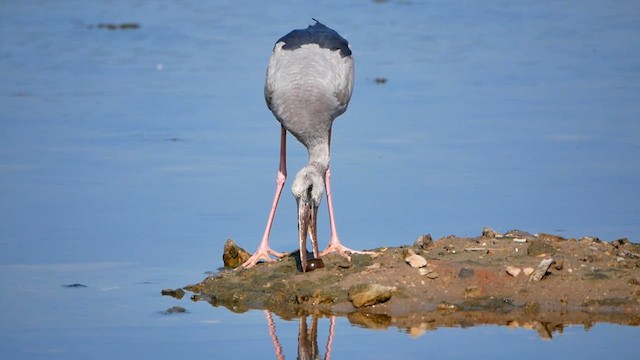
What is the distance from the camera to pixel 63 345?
9141mm

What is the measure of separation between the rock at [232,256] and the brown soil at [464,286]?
1.01 feet

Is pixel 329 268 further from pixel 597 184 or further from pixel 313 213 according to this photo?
pixel 597 184

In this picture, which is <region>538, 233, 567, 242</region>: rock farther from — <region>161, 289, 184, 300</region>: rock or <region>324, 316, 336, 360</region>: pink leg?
<region>161, 289, 184, 300</region>: rock

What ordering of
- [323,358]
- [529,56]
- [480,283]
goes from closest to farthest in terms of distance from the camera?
1. [323,358]
2. [480,283]
3. [529,56]

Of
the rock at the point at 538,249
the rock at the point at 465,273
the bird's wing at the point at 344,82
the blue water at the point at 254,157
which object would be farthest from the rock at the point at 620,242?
the bird's wing at the point at 344,82

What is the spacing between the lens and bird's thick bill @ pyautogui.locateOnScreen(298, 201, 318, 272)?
34.5 feet

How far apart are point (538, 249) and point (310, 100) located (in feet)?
7.08

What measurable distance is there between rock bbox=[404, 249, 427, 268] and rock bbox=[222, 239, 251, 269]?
1.37m

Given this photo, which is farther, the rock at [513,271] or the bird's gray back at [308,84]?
the bird's gray back at [308,84]

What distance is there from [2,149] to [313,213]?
497cm

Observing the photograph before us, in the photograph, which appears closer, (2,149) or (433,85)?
(2,149)

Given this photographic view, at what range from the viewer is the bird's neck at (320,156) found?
11.2 metres

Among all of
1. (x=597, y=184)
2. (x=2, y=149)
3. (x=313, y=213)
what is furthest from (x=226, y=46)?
(x=313, y=213)

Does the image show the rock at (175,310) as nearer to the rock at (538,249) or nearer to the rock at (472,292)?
the rock at (472,292)
